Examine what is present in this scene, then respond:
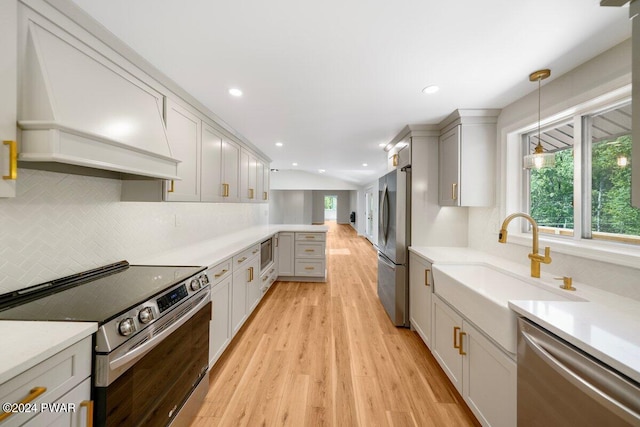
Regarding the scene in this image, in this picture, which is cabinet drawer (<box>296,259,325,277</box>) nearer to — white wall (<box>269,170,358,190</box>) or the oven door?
the oven door

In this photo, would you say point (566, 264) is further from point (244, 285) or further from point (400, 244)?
point (244, 285)

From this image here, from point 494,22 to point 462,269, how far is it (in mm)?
1681

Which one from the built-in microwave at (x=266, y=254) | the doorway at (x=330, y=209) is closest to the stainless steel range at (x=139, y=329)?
the built-in microwave at (x=266, y=254)

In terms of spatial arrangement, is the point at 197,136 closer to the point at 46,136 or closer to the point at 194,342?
the point at 46,136

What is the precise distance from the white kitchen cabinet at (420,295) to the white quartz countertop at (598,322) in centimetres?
84

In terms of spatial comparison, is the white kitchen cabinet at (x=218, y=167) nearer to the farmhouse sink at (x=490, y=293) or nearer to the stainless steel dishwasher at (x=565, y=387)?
the farmhouse sink at (x=490, y=293)

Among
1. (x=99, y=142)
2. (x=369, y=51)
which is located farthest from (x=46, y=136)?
(x=369, y=51)

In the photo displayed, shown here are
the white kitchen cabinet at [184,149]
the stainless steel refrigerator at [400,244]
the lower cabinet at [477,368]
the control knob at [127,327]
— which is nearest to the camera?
the control knob at [127,327]

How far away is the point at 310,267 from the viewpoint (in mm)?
4285

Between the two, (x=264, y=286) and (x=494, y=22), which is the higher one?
(x=494, y=22)

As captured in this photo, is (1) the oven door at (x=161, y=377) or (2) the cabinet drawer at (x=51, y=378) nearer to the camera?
(2) the cabinet drawer at (x=51, y=378)

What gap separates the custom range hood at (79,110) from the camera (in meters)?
0.98

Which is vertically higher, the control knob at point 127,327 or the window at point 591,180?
the window at point 591,180

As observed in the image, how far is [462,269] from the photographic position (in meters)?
2.00
